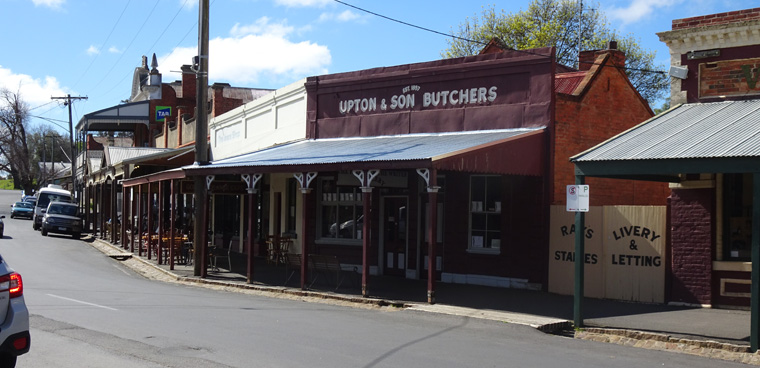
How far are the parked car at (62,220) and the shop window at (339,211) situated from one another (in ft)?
68.6

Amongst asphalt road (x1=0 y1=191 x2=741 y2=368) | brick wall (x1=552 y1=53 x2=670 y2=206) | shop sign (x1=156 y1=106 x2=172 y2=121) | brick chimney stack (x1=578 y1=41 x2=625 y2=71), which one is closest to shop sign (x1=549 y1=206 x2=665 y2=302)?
brick wall (x1=552 y1=53 x2=670 y2=206)

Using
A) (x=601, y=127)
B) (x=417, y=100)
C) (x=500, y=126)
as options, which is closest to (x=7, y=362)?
(x=500, y=126)

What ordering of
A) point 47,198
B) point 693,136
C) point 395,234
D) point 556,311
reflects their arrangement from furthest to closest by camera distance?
point 47,198 → point 395,234 → point 556,311 → point 693,136

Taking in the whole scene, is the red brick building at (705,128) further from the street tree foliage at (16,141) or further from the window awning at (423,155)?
the street tree foliage at (16,141)

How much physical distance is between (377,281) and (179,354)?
9.83 metres

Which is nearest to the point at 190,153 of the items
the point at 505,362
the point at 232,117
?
the point at 232,117

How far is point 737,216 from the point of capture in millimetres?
13781

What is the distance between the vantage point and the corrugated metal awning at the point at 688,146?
1055cm

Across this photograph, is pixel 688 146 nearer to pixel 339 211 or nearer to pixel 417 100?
pixel 417 100

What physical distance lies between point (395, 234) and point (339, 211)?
246cm

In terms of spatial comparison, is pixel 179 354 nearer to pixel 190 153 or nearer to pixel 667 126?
pixel 667 126

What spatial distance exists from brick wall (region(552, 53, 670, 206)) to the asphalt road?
17.8 feet

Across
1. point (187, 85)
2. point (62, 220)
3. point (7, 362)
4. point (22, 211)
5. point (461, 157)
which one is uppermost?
point (187, 85)

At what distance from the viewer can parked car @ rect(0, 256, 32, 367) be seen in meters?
7.09
